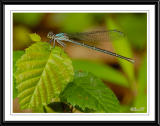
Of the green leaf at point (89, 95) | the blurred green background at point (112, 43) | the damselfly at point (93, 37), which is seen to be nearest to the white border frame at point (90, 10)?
the blurred green background at point (112, 43)

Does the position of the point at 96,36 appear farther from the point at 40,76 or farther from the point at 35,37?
the point at 40,76

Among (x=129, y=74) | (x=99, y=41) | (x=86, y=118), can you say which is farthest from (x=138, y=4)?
(x=86, y=118)

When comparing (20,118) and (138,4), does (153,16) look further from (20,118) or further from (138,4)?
(20,118)

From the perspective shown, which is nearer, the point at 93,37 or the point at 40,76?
the point at 40,76

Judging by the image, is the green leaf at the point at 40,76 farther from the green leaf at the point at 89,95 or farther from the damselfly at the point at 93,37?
the damselfly at the point at 93,37

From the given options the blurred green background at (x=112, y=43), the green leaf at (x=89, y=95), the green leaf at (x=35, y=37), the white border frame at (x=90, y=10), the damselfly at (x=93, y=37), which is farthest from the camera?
the blurred green background at (x=112, y=43)

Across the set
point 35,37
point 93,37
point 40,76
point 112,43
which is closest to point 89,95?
point 40,76
